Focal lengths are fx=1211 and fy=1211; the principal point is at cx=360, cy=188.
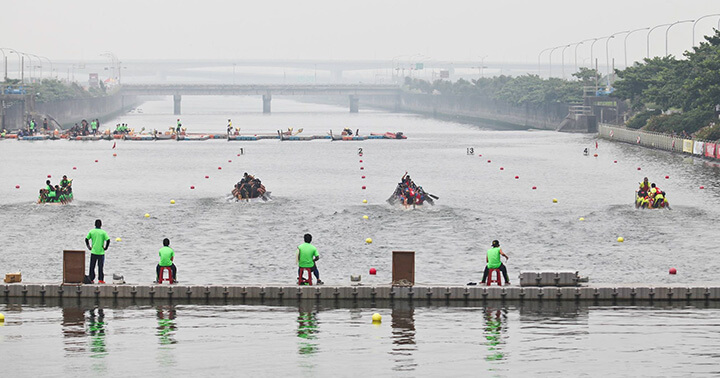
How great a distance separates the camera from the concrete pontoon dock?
126ft

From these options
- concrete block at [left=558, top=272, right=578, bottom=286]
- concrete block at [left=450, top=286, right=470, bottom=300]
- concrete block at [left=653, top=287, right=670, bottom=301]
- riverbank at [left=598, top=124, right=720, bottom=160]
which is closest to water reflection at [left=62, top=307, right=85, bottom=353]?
concrete block at [left=450, top=286, right=470, bottom=300]

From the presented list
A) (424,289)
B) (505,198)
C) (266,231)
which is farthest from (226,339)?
(505,198)

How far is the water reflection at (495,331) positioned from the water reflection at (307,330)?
4.67 metres

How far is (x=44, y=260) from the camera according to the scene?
2008 inches

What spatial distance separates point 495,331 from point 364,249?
832 inches

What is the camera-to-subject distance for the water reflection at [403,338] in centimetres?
3017

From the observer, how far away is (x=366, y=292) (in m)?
38.4

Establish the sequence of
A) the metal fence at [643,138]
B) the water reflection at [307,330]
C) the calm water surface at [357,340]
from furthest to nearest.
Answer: the metal fence at [643,138]
the water reflection at [307,330]
the calm water surface at [357,340]

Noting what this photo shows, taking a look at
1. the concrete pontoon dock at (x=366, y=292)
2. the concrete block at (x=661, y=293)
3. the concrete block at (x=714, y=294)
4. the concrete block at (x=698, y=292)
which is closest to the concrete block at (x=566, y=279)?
the concrete pontoon dock at (x=366, y=292)

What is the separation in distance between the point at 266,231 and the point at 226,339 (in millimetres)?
28619

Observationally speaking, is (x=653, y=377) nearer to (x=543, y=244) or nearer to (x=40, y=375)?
(x=40, y=375)

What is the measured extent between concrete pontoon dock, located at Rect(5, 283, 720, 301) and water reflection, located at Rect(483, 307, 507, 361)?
152cm

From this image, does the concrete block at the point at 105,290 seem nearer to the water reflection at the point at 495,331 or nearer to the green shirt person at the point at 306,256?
the green shirt person at the point at 306,256

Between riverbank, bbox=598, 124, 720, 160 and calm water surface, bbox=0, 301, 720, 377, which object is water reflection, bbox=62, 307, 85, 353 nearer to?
calm water surface, bbox=0, 301, 720, 377
